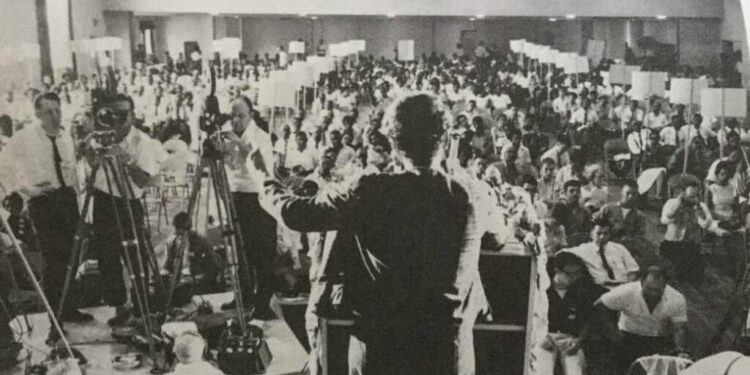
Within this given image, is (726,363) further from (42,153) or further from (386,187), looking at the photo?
(42,153)

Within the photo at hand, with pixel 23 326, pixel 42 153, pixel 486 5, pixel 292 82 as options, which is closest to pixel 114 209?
pixel 42 153

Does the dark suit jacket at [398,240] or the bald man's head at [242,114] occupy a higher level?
the bald man's head at [242,114]

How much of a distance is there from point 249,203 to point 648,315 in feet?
4.21

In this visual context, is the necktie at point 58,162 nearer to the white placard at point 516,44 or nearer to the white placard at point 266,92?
the white placard at point 266,92

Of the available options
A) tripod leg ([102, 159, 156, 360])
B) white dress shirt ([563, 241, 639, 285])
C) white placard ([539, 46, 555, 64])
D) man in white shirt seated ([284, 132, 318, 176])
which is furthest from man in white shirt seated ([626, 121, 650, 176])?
tripod leg ([102, 159, 156, 360])

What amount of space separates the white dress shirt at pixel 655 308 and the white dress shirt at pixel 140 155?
143cm

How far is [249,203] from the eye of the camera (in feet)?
8.35

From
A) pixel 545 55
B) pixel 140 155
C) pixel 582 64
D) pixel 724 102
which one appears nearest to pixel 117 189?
pixel 140 155

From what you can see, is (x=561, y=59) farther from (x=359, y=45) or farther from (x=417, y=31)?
(x=359, y=45)

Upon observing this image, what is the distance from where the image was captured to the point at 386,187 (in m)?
2.47

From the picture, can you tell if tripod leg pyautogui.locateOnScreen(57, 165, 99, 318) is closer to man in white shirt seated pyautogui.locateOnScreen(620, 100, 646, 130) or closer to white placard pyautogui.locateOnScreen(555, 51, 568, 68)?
white placard pyautogui.locateOnScreen(555, 51, 568, 68)

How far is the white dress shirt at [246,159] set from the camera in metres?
2.51

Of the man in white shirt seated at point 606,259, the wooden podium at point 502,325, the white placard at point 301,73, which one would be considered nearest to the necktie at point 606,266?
the man in white shirt seated at point 606,259

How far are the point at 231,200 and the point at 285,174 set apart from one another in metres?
0.19
